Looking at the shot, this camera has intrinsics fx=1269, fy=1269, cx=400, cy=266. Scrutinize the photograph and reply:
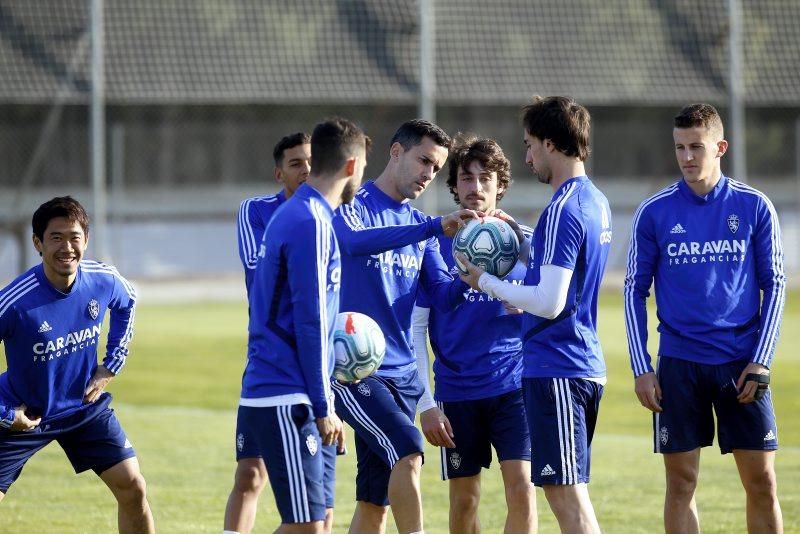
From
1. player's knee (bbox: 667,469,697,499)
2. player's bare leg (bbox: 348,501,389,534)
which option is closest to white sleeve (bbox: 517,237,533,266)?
player's knee (bbox: 667,469,697,499)

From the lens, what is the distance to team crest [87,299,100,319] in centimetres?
687

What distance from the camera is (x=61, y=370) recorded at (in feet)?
22.3

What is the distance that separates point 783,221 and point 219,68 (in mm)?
14286

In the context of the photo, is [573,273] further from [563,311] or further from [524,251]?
[524,251]

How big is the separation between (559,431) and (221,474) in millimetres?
4435

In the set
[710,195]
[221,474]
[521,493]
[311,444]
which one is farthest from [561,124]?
[221,474]

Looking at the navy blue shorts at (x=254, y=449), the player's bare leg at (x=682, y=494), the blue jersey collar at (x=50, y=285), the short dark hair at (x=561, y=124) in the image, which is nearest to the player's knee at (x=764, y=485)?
the player's bare leg at (x=682, y=494)

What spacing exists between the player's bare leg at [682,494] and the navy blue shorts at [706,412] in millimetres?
57

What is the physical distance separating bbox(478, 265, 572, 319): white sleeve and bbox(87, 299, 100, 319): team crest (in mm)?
2366

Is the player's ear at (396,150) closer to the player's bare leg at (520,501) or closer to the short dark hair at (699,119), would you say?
the short dark hair at (699,119)

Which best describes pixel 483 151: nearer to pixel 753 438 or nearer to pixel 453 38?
pixel 753 438

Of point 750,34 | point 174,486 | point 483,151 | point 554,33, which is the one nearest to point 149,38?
point 554,33

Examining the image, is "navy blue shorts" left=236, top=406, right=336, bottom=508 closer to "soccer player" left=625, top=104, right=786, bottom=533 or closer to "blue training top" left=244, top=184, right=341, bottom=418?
"blue training top" left=244, top=184, right=341, bottom=418

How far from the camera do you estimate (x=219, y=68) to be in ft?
99.3
